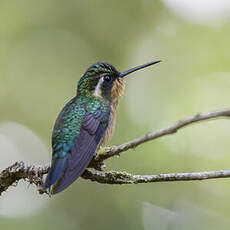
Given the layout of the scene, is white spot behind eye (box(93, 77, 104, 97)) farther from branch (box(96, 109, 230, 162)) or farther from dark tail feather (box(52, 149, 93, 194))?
branch (box(96, 109, 230, 162))

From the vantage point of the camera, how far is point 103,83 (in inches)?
234

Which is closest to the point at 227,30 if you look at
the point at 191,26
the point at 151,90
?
the point at 191,26

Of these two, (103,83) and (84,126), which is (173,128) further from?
(103,83)

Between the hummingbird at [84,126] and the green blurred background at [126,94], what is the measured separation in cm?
289

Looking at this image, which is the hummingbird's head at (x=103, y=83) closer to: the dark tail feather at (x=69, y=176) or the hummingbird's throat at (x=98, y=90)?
the hummingbird's throat at (x=98, y=90)

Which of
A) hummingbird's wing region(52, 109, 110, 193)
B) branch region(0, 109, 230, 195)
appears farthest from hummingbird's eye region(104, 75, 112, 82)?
branch region(0, 109, 230, 195)

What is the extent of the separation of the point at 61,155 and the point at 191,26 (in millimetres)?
7620

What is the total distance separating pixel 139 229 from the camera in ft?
26.9

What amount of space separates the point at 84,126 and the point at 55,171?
3.59ft

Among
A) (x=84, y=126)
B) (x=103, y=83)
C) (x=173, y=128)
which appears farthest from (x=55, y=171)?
(x=103, y=83)

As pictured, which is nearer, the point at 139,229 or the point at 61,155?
the point at 61,155

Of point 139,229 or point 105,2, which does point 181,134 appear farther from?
point 105,2

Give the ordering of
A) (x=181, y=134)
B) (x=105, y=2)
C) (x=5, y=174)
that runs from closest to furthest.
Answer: (x=5, y=174)
(x=181, y=134)
(x=105, y=2)

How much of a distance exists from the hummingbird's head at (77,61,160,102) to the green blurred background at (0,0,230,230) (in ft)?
9.11
